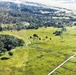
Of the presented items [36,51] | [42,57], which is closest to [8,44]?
[36,51]

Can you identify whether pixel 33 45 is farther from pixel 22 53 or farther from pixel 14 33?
pixel 14 33

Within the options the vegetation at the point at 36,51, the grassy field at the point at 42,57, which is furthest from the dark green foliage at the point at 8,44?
the grassy field at the point at 42,57

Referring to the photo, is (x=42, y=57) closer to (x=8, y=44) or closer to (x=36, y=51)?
(x=36, y=51)

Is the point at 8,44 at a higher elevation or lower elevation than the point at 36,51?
higher

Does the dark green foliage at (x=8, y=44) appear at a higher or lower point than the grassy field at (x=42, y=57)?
higher

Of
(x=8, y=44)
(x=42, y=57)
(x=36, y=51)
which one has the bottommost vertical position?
(x=42, y=57)

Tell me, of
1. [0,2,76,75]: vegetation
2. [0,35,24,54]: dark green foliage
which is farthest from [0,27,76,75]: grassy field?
[0,35,24,54]: dark green foliage

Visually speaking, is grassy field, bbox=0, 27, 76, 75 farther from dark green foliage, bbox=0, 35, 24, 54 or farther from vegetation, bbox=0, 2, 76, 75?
dark green foliage, bbox=0, 35, 24, 54

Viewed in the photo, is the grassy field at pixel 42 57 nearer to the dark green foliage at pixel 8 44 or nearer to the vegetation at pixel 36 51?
the vegetation at pixel 36 51

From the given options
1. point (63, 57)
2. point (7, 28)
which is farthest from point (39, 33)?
point (63, 57)

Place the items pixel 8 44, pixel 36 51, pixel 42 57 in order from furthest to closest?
pixel 8 44 → pixel 36 51 → pixel 42 57
